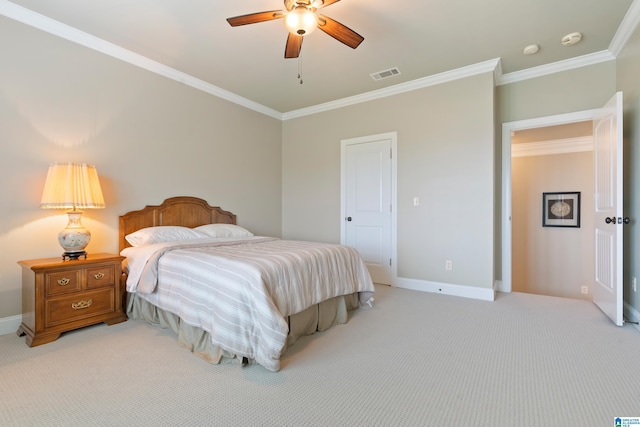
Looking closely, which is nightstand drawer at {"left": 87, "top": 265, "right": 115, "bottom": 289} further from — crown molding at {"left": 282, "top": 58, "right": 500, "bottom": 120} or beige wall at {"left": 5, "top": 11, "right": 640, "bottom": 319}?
crown molding at {"left": 282, "top": 58, "right": 500, "bottom": 120}

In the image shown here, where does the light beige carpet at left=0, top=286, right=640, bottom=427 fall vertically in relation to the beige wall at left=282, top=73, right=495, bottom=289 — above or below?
below

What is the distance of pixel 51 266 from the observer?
7.53 ft

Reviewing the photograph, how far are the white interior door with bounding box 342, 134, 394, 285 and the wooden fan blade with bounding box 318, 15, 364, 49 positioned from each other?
6.65 feet

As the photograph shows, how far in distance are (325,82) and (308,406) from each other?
3598 millimetres

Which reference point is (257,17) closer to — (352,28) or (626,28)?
(352,28)

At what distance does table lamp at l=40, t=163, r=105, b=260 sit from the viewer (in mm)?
2473

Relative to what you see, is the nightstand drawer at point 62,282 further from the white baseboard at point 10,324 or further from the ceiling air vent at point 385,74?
the ceiling air vent at point 385,74

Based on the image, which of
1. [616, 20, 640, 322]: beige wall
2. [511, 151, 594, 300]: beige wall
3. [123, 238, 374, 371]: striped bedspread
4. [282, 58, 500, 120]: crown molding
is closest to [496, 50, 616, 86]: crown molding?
[616, 20, 640, 322]: beige wall

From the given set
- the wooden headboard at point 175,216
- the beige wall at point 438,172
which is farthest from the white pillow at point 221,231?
the beige wall at point 438,172

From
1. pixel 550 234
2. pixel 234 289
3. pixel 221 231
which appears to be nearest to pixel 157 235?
pixel 221 231

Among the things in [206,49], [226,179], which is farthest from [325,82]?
[226,179]

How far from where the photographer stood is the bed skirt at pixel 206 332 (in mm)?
2072

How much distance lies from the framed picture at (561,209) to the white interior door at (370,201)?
347 cm

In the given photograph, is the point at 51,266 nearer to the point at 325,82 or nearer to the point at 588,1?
the point at 325,82
